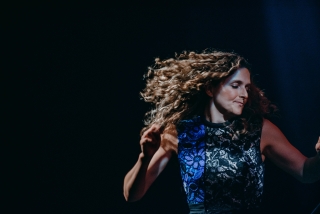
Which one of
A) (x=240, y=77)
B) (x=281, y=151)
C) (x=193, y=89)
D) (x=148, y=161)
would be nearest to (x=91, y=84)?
(x=193, y=89)

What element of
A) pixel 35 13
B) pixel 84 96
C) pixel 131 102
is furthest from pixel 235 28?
pixel 35 13

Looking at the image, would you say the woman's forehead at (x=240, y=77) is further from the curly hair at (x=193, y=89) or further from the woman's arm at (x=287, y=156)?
the woman's arm at (x=287, y=156)

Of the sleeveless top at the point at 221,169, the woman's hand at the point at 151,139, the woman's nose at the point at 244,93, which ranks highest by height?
the woman's nose at the point at 244,93

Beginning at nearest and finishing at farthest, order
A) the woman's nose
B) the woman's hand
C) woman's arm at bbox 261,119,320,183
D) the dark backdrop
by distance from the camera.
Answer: the woman's hand
woman's arm at bbox 261,119,320,183
the woman's nose
the dark backdrop

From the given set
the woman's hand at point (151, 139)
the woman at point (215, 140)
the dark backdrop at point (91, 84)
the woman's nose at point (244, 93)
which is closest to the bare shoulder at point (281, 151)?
the woman at point (215, 140)

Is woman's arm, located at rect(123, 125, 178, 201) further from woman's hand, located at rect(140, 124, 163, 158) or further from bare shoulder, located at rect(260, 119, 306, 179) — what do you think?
bare shoulder, located at rect(260, 119, 306, 179)

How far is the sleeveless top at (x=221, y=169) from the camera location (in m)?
1.98

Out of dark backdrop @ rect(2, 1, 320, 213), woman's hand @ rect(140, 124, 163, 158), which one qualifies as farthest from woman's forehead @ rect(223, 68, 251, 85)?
Result: woman's hand @ rect(140, 124, 163, 158)

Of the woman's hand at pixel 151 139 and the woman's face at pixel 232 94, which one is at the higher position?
the woman's face at pixel 232 94

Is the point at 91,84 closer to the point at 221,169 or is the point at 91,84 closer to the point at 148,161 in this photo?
the point at 148,161

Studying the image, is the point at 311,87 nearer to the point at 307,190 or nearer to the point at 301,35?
the point at 301,35

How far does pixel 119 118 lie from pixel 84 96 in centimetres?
27

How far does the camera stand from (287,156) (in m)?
2.02

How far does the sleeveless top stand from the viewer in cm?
198
